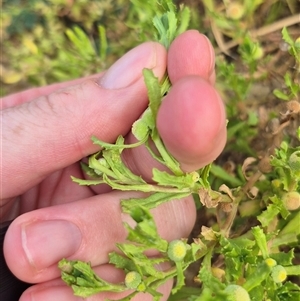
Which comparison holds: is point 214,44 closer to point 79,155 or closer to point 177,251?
point 79,155

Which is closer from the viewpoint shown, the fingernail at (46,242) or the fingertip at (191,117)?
the fingertip at (191,117)

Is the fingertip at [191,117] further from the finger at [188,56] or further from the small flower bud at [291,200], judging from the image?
the small flower bud at [291,200]

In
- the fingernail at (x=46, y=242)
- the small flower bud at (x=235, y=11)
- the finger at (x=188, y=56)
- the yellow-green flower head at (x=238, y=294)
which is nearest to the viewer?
the yellow-green flower head at (x=238, y=294)

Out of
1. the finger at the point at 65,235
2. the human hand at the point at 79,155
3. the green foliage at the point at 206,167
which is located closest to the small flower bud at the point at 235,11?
the green foliage at the point at 206,167

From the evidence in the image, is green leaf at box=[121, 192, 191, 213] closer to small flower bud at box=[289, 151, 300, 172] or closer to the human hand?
the human hand

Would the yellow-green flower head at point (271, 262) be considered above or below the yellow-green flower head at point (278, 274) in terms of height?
above

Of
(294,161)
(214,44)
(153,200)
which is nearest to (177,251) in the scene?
(153,200)

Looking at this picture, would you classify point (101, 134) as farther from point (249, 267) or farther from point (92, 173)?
point (249, 267)

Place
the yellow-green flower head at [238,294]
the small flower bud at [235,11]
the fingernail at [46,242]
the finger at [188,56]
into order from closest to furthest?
the yellow-green flower head at [238,294], the finger at [188,56], the fingernail at [46,242], the small flower bud at [235,11]
